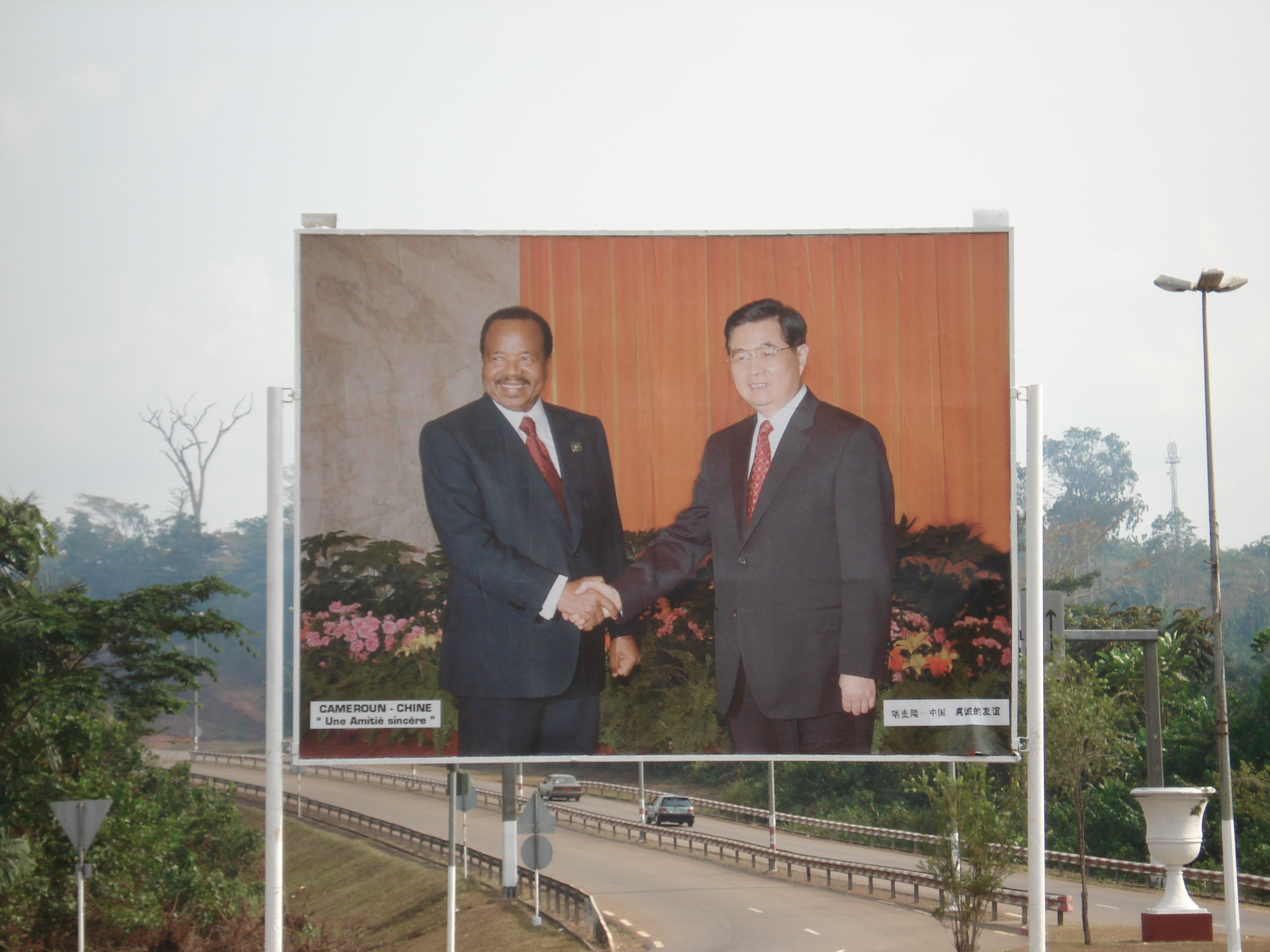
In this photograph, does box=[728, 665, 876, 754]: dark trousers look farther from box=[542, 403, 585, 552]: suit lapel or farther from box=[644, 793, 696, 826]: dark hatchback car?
box=[644, 793, 696, 826]: dark hatchback car

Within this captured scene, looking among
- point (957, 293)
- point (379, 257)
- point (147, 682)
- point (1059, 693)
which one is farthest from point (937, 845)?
point (147, 682)

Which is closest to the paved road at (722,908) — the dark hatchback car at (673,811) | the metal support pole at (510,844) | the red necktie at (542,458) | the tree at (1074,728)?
the dark hatchback car at (673,811)

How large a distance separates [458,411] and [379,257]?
5.24 feet

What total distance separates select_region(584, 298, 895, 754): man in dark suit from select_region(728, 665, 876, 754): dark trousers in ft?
0.04

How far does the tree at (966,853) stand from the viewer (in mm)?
17078

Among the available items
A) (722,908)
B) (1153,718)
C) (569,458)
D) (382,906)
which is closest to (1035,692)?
(569,458)

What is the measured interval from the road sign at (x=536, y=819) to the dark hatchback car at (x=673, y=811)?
2445 centimetres

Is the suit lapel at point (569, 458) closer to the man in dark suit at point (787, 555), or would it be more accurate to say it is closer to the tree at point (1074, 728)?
the man in dark suit at point (787, 555)

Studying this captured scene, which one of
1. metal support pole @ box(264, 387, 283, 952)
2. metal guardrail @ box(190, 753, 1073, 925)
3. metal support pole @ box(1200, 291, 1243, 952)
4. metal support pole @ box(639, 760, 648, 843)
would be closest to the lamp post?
metal support pole @ box(1200, 291, 1243, 952)

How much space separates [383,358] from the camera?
11.6 metres

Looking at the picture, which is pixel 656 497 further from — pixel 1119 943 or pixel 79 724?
pixel 1119 943

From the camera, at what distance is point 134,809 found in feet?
69.9

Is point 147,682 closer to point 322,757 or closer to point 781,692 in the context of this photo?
point 322,757

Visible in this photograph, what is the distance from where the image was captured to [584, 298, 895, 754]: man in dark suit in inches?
448
